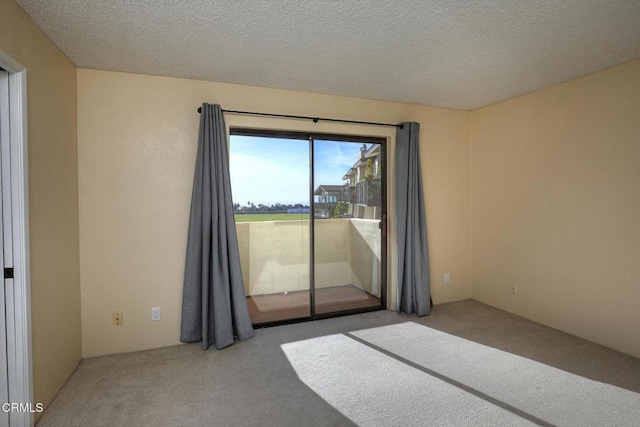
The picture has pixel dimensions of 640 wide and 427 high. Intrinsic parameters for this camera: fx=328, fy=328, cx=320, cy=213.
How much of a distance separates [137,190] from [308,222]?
1692mm

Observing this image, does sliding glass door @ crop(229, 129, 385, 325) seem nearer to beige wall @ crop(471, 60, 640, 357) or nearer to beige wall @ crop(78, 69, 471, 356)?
beige wall @ crop(78, 69, 471, 356)

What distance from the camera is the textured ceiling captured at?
1974 millimetres

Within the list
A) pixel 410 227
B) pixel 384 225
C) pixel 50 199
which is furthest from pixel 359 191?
pixel 50 199

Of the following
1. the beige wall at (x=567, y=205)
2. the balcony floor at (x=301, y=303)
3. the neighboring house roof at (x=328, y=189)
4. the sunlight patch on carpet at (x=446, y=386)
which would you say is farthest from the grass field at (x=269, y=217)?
the beige wall at (x=567, y=205)

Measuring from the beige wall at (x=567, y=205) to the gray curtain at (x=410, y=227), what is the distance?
3.16ft

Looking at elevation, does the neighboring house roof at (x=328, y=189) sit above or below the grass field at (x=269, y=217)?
above

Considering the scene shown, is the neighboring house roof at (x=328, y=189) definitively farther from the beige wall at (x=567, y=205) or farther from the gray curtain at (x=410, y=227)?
the beige wall at (x=567, y=205)

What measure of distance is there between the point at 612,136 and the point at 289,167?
9.75 feet

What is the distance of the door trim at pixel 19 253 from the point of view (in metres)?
1.86

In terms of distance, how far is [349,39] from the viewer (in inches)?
92.8

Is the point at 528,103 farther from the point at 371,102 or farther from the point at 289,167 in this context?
the point at 289,167

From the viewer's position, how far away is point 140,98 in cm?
293

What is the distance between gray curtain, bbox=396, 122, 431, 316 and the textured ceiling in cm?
75

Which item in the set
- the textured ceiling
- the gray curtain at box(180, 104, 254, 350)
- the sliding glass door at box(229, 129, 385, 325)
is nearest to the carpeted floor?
the gray curtain at box(180, 104, 254, 350)
